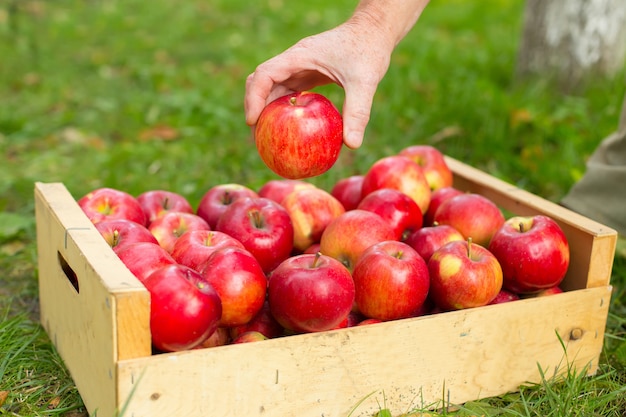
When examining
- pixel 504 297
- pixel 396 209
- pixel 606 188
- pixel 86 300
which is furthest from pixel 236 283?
pixel 606 188

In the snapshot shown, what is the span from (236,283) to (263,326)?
0.64ft

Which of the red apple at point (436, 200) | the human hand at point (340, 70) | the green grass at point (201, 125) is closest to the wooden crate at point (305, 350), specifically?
the green grass at point (201, 125)

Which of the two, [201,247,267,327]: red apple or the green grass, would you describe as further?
the green grass

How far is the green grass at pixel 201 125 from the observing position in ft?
7.43

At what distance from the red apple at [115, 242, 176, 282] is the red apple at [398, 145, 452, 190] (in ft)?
3.96

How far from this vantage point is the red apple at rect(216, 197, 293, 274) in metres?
2.21

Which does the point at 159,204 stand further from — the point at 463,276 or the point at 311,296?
the point at 463,276

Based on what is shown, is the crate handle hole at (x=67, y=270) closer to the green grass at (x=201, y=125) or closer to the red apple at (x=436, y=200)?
the green grass at (x=201, y=125)

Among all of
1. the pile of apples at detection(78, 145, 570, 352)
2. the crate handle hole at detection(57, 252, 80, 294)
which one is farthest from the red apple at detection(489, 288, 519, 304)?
the crate handle hole at detection(57, 252, 80, 294)

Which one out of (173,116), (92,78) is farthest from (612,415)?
(92,78)

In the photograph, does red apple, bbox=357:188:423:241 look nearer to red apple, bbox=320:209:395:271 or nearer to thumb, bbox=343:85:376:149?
red apple, bbox=320:209:395:271

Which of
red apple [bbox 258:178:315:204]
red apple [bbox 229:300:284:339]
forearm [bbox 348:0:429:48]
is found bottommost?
red apple [bbox 229:300:284:339]

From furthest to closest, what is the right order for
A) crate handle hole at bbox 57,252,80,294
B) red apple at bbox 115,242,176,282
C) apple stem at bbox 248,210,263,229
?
1. apple stem at bbox 248,210,263,229
2. crate handle hole at bbox 57,252,80,294
3. red apple at bbox 115,242,176,282

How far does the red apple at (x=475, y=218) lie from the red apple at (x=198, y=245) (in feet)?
2.38
